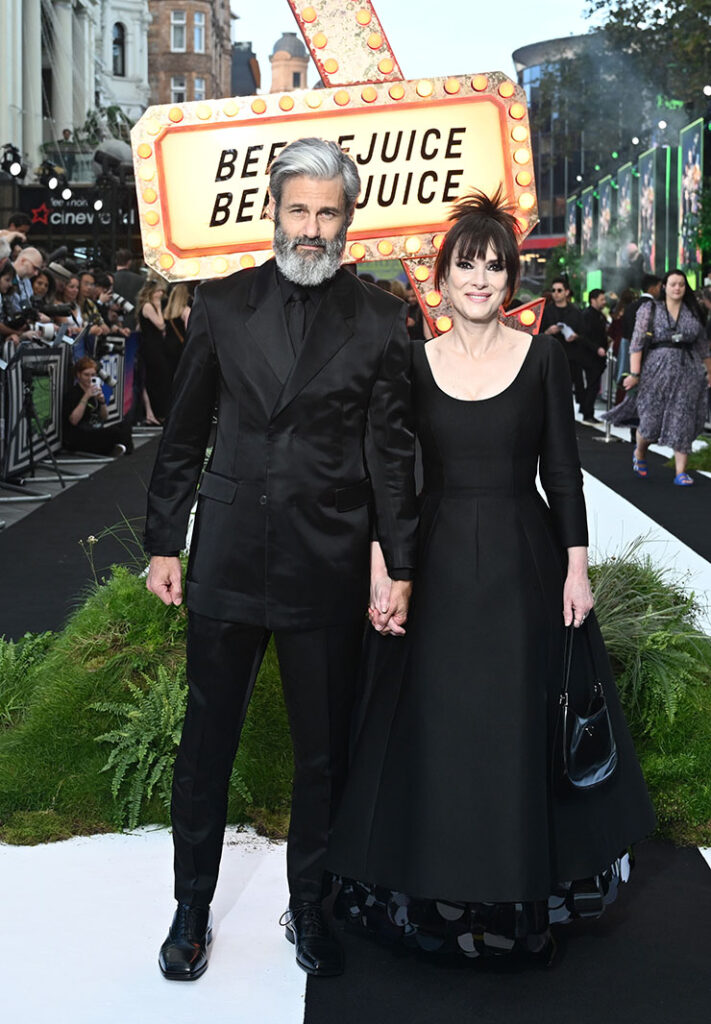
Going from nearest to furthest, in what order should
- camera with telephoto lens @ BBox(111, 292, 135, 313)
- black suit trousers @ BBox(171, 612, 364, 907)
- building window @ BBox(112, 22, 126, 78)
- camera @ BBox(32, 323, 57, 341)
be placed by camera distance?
black suit trousers @ BBox(171, 612, 364, 907) < camera @ BBox(32, 323, 57, 341) < camera with telephoto lens @ BBox(111, 292, 135, 313) < building window @ BBox(112, 22, 126, 78)

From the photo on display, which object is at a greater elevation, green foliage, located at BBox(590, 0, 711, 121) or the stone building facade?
the stone building facade

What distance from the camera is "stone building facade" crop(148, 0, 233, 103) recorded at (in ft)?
315

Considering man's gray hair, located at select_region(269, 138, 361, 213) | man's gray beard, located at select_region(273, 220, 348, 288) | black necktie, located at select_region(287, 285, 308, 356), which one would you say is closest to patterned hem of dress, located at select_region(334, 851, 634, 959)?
black necktie, located at select_region(287, 285, 308, 356)

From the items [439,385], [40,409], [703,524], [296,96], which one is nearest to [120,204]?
[40,409]

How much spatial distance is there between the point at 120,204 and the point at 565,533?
31597 mm

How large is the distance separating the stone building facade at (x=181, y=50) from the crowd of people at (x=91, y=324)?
79.2 meters

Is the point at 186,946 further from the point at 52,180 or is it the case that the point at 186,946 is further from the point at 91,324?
the point at 52,180

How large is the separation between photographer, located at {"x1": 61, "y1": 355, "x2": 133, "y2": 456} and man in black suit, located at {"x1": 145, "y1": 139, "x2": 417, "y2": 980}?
35.3ft

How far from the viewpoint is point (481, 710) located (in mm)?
3385

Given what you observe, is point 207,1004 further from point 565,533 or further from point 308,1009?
point 565,533

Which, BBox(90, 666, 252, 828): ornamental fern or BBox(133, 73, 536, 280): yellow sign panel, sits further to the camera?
BBox(133, 73, 536, 280): yellow sign panel

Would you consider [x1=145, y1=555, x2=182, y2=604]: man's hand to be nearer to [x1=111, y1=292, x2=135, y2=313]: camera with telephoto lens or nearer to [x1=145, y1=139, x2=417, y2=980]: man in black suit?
[x1=145, y1=139, x2=417, y2=980]: man in black suit

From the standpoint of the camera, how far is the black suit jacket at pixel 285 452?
3273 millimetres

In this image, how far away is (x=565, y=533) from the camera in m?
3.52
